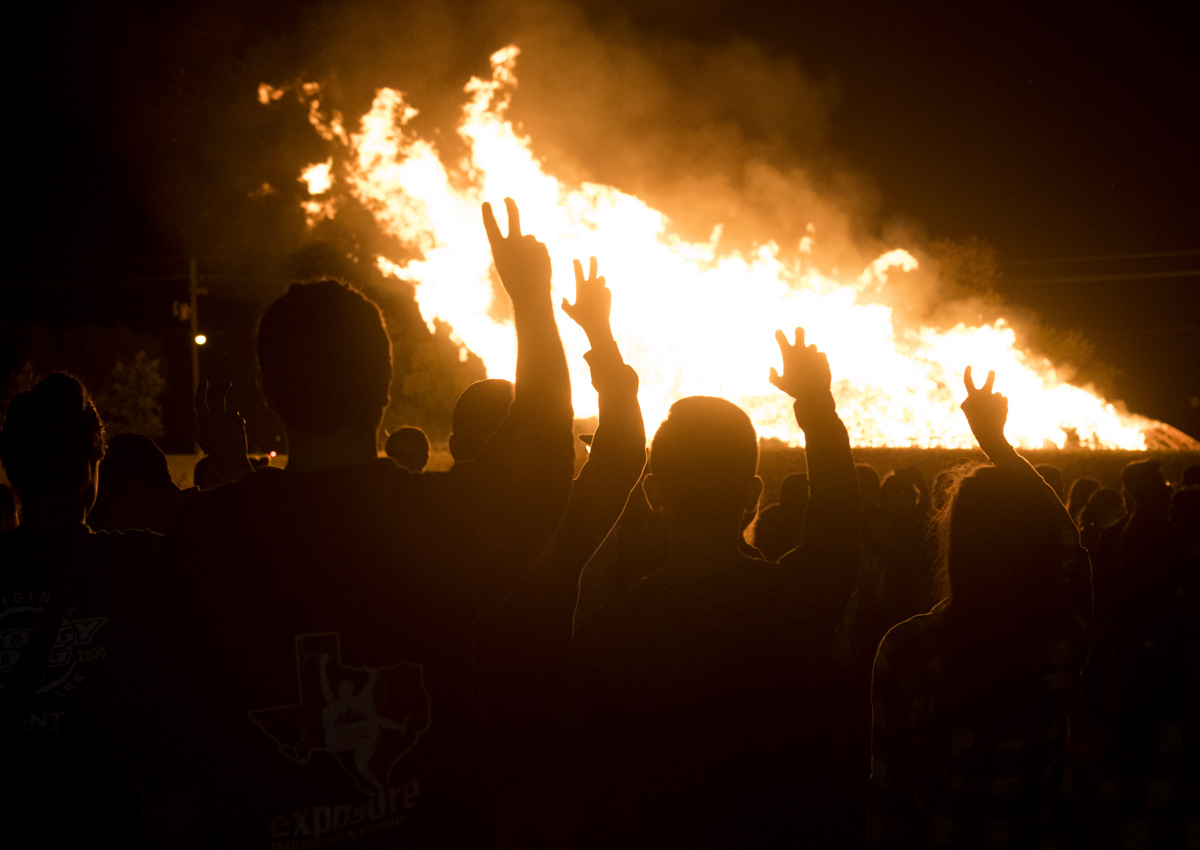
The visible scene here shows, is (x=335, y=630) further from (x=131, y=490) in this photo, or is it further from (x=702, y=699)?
(x=131, y=490)

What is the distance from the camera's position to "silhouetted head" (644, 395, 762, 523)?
2.27 m

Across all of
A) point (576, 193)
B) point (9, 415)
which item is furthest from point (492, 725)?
point (576, 193)

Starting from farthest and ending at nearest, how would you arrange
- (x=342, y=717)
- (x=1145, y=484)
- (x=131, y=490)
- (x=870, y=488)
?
1. (x=870, y=488)
2. (x=1145, y=484)
3. (x=131, y=490)
4. (x=342, y=717)

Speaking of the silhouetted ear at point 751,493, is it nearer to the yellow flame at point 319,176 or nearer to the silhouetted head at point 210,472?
the silhouetted head at point 210,472

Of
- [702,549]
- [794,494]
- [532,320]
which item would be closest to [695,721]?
[702,549]

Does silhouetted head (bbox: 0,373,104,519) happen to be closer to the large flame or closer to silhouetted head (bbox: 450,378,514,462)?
silhouetted head (bbox: 450,378,514,462)

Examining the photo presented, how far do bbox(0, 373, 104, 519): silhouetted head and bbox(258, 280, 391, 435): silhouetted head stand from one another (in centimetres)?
123

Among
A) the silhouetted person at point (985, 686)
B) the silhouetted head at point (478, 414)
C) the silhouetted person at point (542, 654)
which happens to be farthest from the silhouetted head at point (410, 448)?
the silhouetted person at point (542, 654)

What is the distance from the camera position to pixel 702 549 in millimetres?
2268

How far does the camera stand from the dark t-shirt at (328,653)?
1.66 meters

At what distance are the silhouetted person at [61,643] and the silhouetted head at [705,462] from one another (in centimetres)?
144

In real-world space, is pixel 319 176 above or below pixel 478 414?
above

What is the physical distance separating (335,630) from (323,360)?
20.9 inches

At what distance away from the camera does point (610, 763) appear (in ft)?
6.87
